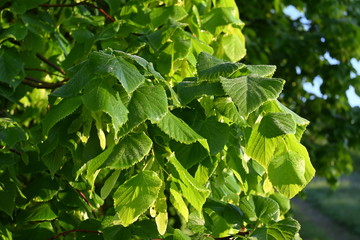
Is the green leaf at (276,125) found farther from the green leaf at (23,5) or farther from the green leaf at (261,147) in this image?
the green leaf at (23,5)

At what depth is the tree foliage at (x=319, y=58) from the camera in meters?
5.52

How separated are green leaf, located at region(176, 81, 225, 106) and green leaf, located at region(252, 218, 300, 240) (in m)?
0.42

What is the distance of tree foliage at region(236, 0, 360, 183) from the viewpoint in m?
5.52

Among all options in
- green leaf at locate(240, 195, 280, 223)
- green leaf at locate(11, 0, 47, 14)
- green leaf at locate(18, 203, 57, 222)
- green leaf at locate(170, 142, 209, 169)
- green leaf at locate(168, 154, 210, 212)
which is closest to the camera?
green leaf at locate(168, 154, 210, 212)

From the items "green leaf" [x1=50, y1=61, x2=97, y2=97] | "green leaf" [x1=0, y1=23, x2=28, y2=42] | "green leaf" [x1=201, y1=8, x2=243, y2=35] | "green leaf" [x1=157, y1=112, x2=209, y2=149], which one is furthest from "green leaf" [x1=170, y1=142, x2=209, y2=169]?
"green leaf" [x1=0, y1=23, x2=28, y2=42]

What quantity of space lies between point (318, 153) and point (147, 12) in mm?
4189

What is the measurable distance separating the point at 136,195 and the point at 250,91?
37cm

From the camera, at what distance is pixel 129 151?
4.34ft

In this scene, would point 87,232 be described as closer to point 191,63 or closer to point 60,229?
point 60,229

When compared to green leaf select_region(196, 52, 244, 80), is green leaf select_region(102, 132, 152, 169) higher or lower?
Result: lower

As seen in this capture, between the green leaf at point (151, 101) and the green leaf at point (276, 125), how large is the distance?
0.83 feet

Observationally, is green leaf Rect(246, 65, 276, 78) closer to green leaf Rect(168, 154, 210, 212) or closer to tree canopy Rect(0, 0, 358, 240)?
tree canopy Rect(0, 0, 358, 240)

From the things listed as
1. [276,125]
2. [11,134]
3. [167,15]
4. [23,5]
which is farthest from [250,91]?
[23,5]

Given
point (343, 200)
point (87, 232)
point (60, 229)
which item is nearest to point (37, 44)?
point (60, 229)
